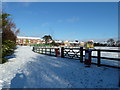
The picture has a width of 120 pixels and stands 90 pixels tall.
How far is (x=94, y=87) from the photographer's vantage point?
423cm

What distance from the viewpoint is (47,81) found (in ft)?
16.0

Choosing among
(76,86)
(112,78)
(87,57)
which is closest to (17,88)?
(76,86)

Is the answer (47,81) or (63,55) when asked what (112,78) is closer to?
(47,81)

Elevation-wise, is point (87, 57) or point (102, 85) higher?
point (87, 57)

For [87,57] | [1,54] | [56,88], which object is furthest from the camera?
[1,54]

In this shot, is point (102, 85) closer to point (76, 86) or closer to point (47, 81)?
point (76, 86)

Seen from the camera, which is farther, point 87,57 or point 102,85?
point 87,57

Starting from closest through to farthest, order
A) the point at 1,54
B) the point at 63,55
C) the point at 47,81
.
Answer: the point at 47,81 → the point at 1,54 → the point at 63,55

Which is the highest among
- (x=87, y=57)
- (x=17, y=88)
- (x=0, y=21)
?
(x=0, y=21)

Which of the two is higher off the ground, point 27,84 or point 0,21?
point 0,21

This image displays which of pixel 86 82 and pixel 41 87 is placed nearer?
pixel 41 87

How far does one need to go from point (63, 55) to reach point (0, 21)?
7.20 m

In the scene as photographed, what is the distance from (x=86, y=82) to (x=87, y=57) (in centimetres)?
295

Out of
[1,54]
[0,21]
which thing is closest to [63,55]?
[1,54]
